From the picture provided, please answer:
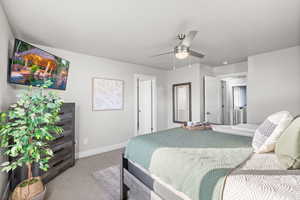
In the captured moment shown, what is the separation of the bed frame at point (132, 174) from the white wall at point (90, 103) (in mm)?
1812

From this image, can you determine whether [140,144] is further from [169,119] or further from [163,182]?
[169,119]

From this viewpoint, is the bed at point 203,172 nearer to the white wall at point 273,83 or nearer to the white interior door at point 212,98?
the white wall at point 273,83

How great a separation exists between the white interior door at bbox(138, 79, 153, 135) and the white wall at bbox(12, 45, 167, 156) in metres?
0.79

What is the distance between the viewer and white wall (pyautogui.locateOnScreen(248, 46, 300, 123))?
2.71 metres

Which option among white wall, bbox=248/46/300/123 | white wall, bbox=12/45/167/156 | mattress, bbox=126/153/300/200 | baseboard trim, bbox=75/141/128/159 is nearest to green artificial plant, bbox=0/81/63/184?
white wall, bbox=12/45/167/156

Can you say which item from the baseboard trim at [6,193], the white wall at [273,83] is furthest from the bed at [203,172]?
the white wall at [273,83]

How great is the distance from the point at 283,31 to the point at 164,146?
2.64 metres

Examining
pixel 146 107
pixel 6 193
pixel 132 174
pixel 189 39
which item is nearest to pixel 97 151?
pixel 6 193

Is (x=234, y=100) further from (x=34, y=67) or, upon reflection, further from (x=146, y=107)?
(x=34, y=67)

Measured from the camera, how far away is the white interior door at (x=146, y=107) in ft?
15.3

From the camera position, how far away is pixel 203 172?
3.02 feet

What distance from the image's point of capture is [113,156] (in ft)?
10.2

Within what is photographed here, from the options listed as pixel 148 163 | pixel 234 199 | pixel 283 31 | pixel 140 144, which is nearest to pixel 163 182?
pixel 148 163

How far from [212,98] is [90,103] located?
3.49 meters
